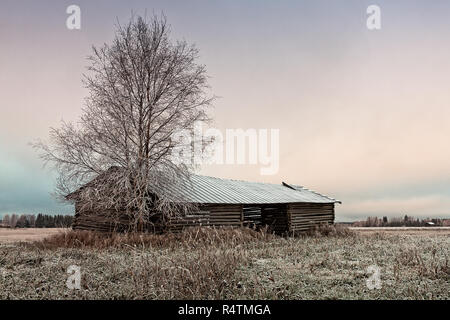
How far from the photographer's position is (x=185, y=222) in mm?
19312

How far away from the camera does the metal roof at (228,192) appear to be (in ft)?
64.3

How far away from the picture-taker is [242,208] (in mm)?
22641

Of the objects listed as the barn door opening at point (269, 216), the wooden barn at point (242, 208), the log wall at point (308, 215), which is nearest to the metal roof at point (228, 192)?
the wooden barn at point (242, 208)

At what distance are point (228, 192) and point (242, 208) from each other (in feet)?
6.08

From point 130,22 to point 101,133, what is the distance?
5922 millimetres

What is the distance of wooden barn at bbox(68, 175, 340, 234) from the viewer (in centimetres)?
2009

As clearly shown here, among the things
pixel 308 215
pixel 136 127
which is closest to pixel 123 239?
pixel 136 127

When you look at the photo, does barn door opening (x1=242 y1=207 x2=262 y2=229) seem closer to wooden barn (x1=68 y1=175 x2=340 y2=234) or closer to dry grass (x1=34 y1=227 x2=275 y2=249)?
wooden barn (x1=68 y1=175 x2=340 y2=234)

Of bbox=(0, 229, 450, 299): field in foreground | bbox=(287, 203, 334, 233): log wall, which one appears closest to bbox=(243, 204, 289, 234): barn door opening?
bbox=(287, 203, 334, 233): log wall

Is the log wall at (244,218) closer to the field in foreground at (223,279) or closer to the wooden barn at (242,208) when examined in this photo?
the wooden barn at (242,208)

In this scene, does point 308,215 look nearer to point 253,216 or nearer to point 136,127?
point 253,216

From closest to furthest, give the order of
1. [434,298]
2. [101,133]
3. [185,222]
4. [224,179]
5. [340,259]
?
[434,298] < [340,259] < [101,133] < [185,222] < [224,179]
